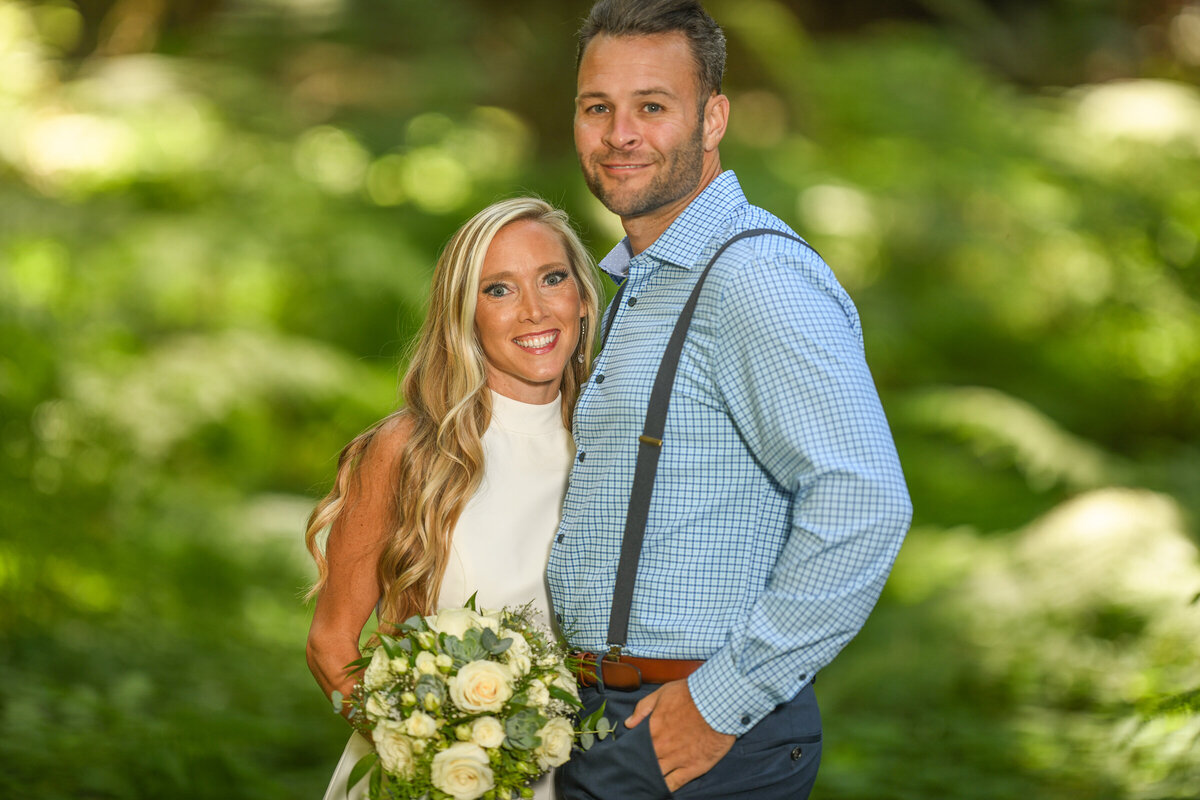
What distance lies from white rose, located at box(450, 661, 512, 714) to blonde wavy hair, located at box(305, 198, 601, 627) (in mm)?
458

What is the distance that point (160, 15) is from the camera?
8.62 meters

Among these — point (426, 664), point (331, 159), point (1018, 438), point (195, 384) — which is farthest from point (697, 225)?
point (331, 159)

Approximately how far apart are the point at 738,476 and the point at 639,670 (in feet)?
1.22

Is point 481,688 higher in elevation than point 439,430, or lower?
lower

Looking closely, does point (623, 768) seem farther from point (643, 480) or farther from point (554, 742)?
point (643, 480)

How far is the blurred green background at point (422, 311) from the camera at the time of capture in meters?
4.40

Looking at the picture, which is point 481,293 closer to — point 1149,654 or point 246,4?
point 1149,654

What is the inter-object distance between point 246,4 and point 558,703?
282 inches

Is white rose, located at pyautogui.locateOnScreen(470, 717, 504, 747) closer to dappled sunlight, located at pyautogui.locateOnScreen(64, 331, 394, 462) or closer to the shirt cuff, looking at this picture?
the shirt cuff

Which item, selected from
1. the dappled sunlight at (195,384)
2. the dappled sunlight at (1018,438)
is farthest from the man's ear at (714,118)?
the dappled sunlight at (195,384)

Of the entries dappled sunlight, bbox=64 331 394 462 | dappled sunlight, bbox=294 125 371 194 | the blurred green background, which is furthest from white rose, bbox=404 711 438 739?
dappled sunlight, bbox=294 125 371 194

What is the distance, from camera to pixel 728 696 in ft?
5.56

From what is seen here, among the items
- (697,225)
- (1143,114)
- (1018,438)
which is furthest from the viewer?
(1143,114)

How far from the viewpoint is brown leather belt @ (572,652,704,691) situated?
71.6 inches
